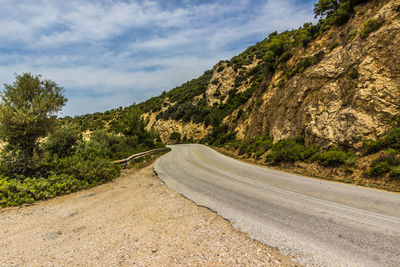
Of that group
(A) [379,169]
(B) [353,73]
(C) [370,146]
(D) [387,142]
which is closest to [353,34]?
(B) [353,73]

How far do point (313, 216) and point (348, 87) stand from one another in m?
10.8

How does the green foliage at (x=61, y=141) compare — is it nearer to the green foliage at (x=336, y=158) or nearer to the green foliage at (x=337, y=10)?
the green foliage at (x=336, y=158)

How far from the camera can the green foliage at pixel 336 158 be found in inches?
379

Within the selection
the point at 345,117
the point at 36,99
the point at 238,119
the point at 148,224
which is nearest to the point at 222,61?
the point at 238,119

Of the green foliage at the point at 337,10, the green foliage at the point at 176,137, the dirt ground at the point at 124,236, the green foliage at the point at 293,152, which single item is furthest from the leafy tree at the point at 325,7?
the green foliage at the point at 176,137

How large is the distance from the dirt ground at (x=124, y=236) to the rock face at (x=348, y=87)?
33.3ft

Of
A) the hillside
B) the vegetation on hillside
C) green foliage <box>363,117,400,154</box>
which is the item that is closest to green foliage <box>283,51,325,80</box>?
the hillside

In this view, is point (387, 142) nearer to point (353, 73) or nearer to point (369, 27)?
point (353, 73)

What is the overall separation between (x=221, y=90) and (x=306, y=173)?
39.7 m

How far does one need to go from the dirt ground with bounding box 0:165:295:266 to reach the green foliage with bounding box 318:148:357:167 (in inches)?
327

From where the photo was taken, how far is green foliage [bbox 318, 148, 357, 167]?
964 centimetres

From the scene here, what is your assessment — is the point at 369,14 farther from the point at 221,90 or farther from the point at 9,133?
the point at 221,90

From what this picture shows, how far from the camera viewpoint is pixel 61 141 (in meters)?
11.8

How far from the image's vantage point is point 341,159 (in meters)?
9.91
